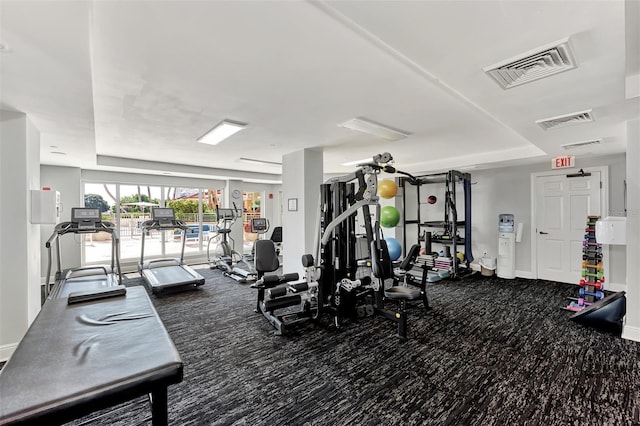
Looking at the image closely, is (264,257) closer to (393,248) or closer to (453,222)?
(393,248)

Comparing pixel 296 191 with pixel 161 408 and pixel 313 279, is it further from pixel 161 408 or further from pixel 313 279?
pixel 161 408

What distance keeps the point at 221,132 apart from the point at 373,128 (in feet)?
6.72

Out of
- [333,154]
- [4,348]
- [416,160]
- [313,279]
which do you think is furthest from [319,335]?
[416,160]

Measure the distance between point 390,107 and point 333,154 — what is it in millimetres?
2605

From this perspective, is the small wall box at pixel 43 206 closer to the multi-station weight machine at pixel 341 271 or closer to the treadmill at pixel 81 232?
the treadmill at pixel 81 232

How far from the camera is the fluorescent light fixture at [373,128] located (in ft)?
11.3

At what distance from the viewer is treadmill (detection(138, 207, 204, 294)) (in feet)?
16.5

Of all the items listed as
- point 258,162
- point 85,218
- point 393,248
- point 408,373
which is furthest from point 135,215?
point 408,373

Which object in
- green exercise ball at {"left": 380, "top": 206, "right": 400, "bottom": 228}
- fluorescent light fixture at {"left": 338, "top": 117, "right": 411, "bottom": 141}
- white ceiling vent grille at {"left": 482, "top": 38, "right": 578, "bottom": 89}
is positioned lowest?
green exercise ball at {"left": 380, "top": 206, "right": 400, "bottom": 228}

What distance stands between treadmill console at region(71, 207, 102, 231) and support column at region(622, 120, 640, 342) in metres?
6.85

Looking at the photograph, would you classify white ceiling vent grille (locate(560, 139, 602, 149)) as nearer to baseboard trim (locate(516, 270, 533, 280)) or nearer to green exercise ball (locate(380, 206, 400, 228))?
baseboard trim (locate(516, 270, 533, 280))

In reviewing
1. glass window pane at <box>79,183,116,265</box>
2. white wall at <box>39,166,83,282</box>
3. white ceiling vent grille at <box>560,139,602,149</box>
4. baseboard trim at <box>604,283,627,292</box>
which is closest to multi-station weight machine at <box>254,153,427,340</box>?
white ceiling vent grille at <box>560,139,602,149</box>

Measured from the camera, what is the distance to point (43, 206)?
304 centimetres

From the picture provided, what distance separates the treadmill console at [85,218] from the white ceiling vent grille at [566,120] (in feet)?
19.6
